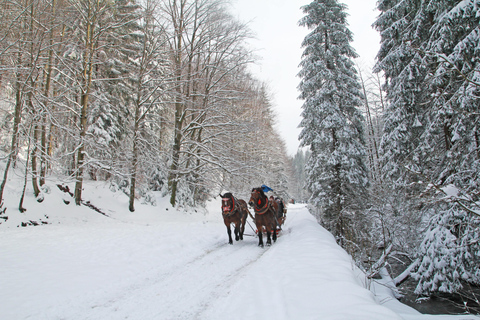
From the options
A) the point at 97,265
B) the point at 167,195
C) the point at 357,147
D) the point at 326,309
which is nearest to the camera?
the point at 326,309

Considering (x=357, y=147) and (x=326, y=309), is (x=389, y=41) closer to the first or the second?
(x=357, y=147)

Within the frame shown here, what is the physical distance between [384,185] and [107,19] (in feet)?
55.9

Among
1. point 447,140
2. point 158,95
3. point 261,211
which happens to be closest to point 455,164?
point 447,140

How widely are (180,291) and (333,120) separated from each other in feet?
41.5

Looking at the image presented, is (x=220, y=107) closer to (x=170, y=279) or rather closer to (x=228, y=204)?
(x=228, y=204)

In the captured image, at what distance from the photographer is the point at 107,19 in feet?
43.0

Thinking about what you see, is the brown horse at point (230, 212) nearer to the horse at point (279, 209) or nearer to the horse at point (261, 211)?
the horse at point (261, 211)

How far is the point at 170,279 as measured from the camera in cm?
515

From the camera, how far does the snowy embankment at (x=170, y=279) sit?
3.63 meters

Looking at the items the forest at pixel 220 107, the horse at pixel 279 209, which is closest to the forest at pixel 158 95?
the forest at pixel 220 107

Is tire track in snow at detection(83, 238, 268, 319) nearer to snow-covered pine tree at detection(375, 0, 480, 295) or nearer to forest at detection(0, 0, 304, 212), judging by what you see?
snow-covered pine tree at detection(375, 0, 480, 295)

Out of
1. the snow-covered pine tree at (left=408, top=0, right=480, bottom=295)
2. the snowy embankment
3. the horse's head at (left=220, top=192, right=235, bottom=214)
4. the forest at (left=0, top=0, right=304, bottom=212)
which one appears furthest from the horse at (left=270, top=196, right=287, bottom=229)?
the snow-covered pine tree at (left=408, top=0, right=480, bottom=295)

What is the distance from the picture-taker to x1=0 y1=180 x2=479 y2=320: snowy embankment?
3.63 m

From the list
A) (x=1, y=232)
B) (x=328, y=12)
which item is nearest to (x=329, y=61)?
(x=328, y=12)
